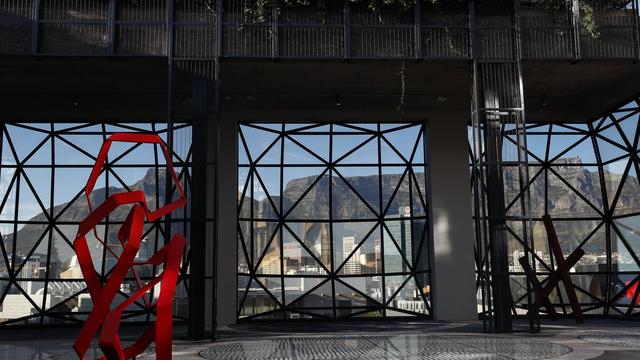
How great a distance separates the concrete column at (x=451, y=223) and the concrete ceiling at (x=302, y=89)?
0.78 m

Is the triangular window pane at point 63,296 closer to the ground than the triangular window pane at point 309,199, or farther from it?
closer to the ground

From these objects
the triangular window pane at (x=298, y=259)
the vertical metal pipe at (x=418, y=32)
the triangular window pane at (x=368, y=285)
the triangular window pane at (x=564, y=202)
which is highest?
the vertical metal pipe at (x=418, y=32)

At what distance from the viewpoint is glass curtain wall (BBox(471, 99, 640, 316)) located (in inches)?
824

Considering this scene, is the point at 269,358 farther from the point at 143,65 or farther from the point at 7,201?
the point at 7,201

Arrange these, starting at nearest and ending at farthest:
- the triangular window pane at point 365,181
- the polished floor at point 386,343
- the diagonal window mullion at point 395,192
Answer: the polished floor at point 386,343
the diagonal window mullion at point 395,192
the triangular window pane at point 365,181

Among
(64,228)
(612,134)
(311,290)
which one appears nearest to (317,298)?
(311,290)

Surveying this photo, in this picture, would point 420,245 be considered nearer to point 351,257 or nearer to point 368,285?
point 368,285

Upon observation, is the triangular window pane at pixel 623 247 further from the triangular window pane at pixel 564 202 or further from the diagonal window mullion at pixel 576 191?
the triangular window pane at pixel 564 202

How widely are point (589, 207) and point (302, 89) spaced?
11442mm

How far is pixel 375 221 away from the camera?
21828mm

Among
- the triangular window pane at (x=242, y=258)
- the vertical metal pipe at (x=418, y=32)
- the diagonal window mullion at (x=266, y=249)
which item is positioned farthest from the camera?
the diagonal window mullion at (x=266, y=249)

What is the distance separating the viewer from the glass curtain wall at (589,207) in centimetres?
2094

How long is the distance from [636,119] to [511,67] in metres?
6.83

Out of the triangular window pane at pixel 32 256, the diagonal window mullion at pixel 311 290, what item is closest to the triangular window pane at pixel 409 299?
the diagonal window mullion at pixel 311 290
